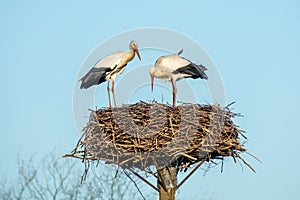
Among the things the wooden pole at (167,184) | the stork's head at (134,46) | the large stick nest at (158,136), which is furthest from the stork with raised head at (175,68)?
the wooden pole at (167,184)

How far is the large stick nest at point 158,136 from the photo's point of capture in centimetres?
593

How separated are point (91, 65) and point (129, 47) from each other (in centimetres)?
66

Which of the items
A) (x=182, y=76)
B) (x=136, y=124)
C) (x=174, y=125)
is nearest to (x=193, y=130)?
(x=174, y=125)

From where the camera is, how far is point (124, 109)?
648 centimetres

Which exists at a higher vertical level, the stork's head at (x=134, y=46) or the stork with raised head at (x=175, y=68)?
the stork's head at (x=134, y=46)

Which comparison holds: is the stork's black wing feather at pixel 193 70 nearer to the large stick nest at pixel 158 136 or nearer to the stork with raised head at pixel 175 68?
the stork with raised head at pixel 175 68

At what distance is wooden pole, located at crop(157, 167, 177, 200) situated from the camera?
6.16m

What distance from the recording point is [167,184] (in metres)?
6.16

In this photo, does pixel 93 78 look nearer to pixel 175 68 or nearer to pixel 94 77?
pixel 94 77

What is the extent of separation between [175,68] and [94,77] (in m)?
1.07

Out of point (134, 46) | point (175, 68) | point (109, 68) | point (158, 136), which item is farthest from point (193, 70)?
point (158, 136)

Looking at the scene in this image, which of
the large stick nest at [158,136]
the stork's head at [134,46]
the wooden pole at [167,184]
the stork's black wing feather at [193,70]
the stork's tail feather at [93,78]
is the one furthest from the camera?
the stork's head at [134,46]

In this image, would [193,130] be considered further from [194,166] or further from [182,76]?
[182,76]

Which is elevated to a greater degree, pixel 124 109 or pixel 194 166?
pixel 124 109
